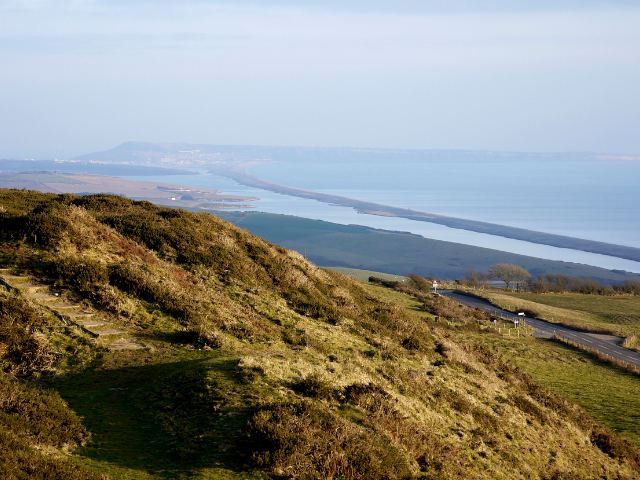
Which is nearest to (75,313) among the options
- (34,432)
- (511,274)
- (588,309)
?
(34,432)

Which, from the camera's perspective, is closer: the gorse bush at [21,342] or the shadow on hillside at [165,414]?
the shadow on hillside at [165,414]

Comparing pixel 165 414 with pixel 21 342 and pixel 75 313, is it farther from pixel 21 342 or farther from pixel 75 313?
pixel 75 313

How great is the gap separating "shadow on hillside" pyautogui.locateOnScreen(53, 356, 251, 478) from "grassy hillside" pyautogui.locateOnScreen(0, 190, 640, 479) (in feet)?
0.15

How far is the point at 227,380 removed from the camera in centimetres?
1362

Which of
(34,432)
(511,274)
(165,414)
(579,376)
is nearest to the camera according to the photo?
(34,432)

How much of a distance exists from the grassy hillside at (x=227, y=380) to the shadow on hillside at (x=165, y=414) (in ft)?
0.15

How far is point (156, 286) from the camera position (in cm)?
2045

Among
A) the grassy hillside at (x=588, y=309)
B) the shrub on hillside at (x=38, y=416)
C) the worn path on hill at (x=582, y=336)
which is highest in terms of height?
the shrub on hillside at (x=38, y=416)

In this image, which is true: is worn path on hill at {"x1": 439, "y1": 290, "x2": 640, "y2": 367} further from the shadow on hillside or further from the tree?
the tree

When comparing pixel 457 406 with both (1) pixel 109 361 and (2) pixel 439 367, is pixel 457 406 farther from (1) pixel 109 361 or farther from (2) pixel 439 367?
(1) pixel 109 361

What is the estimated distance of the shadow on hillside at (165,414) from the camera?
10484 millimetres

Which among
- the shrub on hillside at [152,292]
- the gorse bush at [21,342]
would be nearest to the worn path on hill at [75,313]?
the gorse bush at [21,342]

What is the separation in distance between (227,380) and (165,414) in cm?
181

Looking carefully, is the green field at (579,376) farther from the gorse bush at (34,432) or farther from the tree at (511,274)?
the tree at (511,274)
